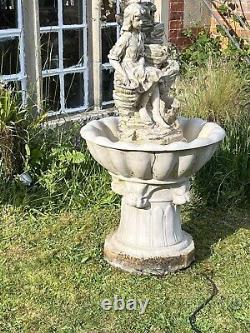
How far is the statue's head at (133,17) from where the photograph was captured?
12.2 feet

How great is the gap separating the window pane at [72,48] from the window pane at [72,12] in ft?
0.40

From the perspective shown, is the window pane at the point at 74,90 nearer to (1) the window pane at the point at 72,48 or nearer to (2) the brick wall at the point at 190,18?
(1) the window pane at the point at 72,48

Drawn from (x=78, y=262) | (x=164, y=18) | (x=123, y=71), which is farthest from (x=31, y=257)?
(x=164, y=18)

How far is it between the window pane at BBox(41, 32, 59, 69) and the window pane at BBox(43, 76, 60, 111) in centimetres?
15

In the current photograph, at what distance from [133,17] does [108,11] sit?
10.4ft

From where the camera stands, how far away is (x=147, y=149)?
3.60 metres

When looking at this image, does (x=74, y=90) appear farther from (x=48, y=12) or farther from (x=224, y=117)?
(x=224, y=117)

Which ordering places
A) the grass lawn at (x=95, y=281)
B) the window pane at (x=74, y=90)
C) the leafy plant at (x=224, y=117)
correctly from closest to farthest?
the grass lawn at (x=95, y=281), the leafy plant at (x=224, y=117), the window pane at (x=74, y=90)

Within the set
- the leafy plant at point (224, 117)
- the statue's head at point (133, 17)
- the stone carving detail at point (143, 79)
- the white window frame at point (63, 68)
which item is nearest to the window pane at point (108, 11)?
the white window frame at point (63, 68)

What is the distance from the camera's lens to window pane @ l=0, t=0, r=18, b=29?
19.2ft

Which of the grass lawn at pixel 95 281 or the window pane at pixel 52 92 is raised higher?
the window pane at pixel 52 92

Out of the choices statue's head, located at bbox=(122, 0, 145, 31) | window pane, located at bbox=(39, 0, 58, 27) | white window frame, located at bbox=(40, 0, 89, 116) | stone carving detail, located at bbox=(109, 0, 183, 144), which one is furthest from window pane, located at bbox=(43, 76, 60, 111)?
statue's head, located at bbox=(122, 0, 145, 31)

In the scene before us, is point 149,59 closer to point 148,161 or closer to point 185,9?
point 148,161

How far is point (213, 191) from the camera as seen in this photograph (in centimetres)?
538
